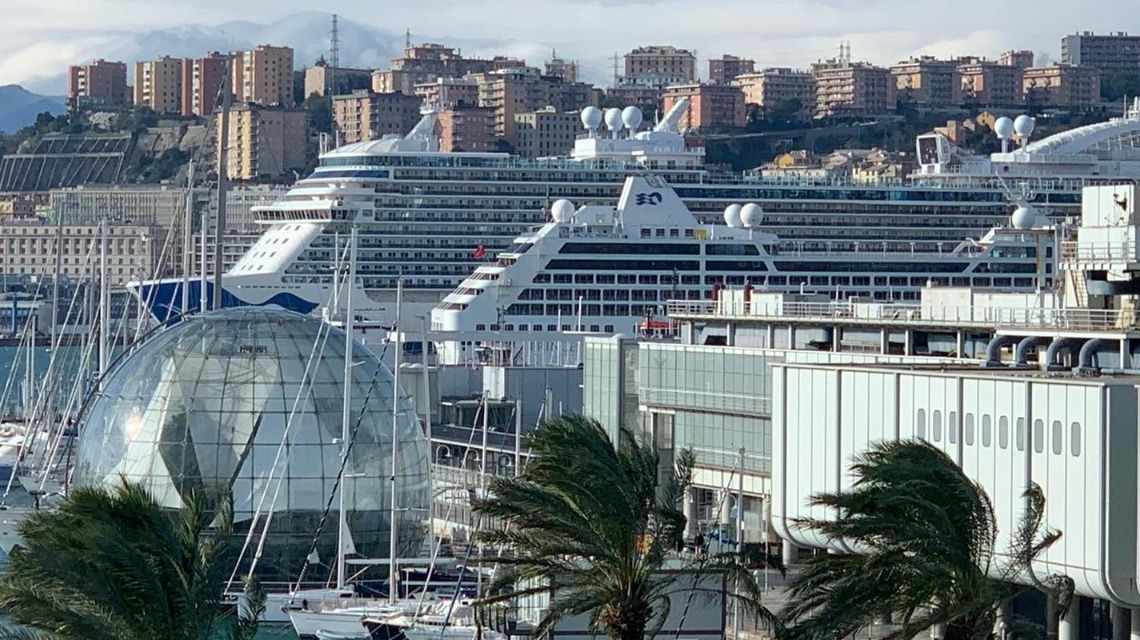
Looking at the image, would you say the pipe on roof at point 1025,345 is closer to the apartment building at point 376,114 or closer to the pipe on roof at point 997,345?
the pipe on roof at point 997,345

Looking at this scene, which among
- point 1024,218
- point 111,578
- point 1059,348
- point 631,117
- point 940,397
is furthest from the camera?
point 631,117

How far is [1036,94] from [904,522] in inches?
7241

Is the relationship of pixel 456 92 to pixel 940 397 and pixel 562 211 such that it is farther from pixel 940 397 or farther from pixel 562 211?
pixel 940 397

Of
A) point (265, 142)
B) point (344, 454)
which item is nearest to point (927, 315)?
point (344, 454)

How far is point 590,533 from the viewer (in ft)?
65.9

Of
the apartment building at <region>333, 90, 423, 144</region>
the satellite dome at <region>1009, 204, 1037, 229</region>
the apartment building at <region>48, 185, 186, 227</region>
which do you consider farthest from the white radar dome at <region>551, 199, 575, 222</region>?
the apartment building at <region>333, 90, 423, 144</region>

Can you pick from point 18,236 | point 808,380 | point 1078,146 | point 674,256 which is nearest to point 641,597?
point 808,380

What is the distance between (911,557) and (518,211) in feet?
232

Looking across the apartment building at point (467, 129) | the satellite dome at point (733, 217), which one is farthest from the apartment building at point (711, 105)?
the satellite dome at point (733, 217)

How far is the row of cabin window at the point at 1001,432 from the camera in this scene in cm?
2248

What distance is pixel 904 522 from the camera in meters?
18.4

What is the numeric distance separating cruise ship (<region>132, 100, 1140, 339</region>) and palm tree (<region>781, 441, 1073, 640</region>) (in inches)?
2575

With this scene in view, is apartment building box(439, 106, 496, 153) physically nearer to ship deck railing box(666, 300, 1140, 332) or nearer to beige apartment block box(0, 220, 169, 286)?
beige apartment block box(0, 220, 169, 286)

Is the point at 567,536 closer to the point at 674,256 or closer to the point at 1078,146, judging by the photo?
the point at 674,256
